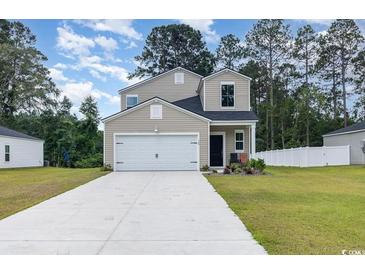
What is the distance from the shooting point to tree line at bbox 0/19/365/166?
36.0m

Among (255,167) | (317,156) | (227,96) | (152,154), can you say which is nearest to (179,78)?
(227,96)

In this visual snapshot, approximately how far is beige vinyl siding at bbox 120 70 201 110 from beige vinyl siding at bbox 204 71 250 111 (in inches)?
154

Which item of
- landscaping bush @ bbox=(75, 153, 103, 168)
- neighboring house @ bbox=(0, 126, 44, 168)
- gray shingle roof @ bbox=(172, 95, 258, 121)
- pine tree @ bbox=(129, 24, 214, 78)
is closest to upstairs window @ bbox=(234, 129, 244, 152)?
gray shingle roof @ bbox=(172, 95, 258, 121)

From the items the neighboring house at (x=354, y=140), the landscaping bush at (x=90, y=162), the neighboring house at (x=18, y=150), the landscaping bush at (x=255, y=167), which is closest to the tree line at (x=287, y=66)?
the neighboring house at (x=354, y=140)

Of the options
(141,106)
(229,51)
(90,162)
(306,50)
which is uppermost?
(229,51)

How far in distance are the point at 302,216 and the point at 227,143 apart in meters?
15.3

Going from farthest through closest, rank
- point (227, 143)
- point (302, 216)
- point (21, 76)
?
1. point (21, 76)
2. point (227, 143)
3. point (302, 216)

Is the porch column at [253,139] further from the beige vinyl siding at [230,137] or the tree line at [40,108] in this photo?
the tree line at [40,108]

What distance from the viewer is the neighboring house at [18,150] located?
27031 millimetres

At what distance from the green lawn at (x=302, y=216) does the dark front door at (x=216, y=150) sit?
33.7 feet

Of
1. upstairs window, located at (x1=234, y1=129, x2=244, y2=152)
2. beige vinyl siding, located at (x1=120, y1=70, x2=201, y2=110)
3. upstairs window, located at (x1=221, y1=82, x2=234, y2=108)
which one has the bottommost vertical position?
upstairs window, located at (x1=234, y1=129, x2=244, y2=152)

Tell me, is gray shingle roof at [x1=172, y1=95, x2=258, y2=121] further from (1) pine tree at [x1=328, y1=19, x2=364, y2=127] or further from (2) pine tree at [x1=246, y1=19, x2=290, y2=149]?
(1) pine tree at [x1=328, y1=19, x2=364, y2=127]

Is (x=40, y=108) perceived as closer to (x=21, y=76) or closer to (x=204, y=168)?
(x=21, y=76)

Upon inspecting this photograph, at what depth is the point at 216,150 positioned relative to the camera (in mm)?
22828
